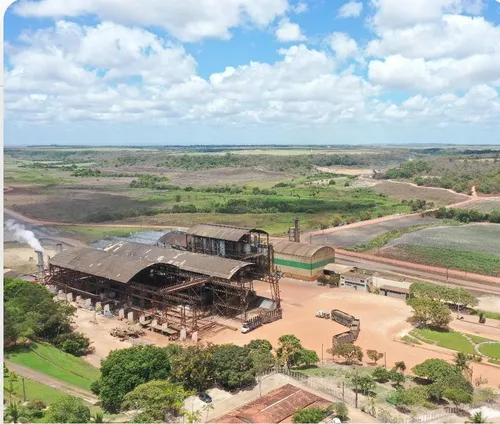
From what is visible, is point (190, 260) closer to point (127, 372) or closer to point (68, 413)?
point (127, 372)

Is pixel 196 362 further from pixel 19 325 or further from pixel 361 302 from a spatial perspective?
pixel 361 302

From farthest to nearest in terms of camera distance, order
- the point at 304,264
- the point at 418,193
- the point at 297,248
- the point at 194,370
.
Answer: the point at 418,193, the point at 297,248, the point at 304,264, the point at 194,370

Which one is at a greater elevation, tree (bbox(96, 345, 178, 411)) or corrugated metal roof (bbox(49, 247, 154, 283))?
corrugated metal roof (bbox(49, 247, 154, 283))

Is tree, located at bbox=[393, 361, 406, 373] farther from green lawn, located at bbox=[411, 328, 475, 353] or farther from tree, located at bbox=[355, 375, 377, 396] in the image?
green lawn, located at bbox=[411, 328, 475, 353]

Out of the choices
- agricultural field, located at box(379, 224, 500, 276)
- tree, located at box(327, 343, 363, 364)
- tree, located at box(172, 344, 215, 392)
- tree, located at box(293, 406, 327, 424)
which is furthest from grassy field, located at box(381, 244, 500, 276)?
tree, located at box(293, 406, 327, 424)

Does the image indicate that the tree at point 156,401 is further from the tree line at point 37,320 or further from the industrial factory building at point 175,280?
the industrial factory building at point 175,280

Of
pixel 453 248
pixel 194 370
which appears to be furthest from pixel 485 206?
pixel 194 370

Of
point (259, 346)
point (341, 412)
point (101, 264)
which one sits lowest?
point (259, 346)
